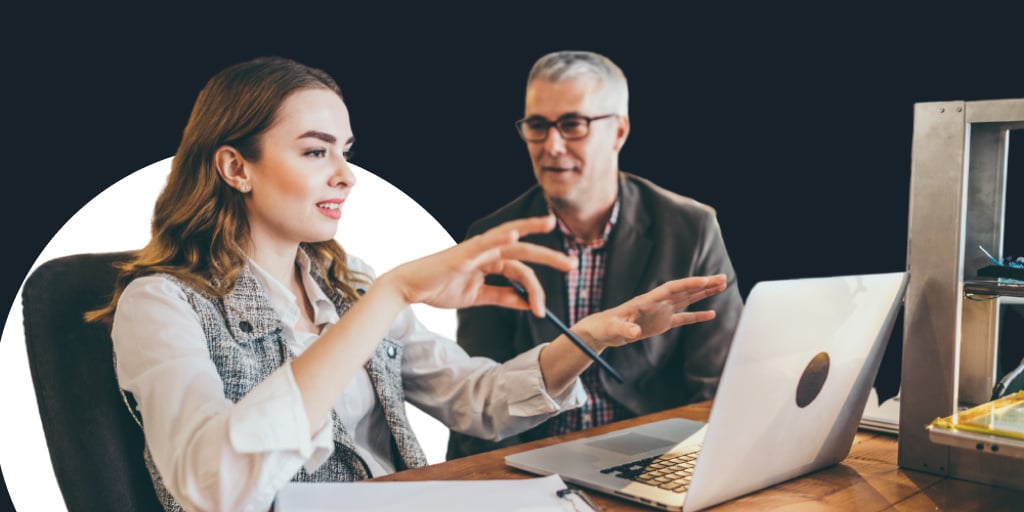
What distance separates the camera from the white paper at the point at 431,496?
3.54 feet

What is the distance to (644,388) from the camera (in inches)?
109

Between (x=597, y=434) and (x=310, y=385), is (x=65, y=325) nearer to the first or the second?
(x=310, y=385)

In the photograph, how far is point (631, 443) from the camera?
1.43 m

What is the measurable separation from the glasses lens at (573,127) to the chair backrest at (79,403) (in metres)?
1.77

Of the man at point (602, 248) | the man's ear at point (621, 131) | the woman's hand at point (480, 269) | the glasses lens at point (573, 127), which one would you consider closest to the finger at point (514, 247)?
the woman's hand at point (480, 269)

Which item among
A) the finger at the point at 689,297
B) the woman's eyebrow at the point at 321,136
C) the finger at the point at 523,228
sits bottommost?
the finger at the point at 689,297

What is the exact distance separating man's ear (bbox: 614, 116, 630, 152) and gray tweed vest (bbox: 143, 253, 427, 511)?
60.2 inches

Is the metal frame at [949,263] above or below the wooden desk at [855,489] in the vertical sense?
above

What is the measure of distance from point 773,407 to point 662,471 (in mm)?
211

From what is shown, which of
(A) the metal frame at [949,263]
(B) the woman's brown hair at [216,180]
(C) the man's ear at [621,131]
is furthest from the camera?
(C) the man's ear at [621,131]

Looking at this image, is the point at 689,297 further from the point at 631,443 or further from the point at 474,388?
the point at 474,388

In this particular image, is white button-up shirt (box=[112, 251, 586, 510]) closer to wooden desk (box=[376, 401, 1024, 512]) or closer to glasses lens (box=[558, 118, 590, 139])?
wooden desk (box=[376, 401, 1024, 512])

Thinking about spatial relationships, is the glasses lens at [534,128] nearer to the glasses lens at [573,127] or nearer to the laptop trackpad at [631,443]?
the glasses lens at [573,127]

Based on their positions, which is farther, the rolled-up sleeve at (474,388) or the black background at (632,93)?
the black background at (632,93)
